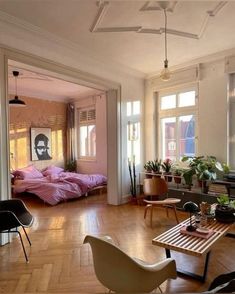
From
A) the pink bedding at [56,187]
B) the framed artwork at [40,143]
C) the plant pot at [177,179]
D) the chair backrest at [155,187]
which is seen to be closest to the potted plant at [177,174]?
the plant pot at [177,179]

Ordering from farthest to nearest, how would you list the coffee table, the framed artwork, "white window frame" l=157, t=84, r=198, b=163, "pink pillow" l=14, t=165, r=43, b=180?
the framed artwork → "pink pillow" l=14, t=165, r=43, b=180 → "white window frame" l=157, t=84, r=198, b=163 → the coffee table

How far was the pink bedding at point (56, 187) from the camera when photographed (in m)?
5.34

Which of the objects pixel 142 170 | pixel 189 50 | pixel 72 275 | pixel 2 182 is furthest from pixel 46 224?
pixel 189 50

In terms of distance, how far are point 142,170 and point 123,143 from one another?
995 millimetres

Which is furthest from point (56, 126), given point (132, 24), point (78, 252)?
Result: point (78, 252)

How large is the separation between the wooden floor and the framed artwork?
2684mm

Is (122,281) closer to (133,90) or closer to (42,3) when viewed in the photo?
(42,3)

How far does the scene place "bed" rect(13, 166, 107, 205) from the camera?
5.37 meters

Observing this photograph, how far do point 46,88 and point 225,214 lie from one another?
582cm

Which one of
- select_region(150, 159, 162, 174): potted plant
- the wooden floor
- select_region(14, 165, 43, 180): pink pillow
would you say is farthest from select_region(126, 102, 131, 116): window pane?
select_region(14, 165, 43, 180): pink pillow

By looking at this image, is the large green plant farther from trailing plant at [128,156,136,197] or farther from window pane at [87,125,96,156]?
window pane at [87,125,96,156]

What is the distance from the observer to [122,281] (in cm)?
161

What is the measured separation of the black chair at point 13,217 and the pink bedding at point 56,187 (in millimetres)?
2147

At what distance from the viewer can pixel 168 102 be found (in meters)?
5.64
